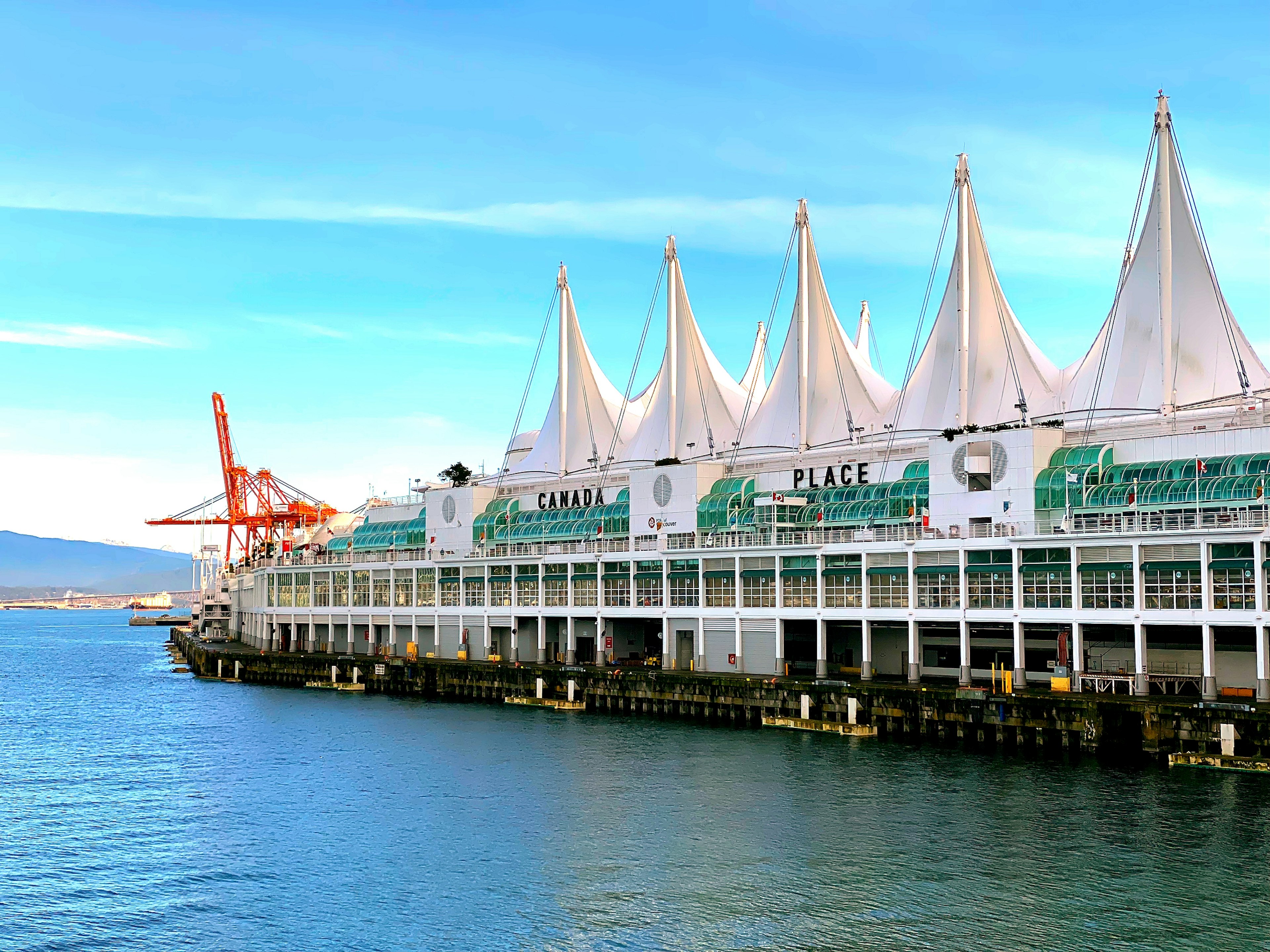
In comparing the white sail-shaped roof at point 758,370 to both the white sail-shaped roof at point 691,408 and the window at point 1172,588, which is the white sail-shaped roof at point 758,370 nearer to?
the white sail-shaped roof at point 691,408

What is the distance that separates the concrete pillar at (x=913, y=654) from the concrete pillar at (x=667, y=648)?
57.2 ft

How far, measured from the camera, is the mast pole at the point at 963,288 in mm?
81438

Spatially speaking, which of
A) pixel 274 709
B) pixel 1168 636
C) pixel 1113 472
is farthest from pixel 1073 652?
pixel 274 709

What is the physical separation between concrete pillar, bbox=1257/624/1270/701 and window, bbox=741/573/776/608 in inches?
1090

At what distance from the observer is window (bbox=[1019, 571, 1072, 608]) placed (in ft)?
209

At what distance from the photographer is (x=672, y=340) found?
324 feet

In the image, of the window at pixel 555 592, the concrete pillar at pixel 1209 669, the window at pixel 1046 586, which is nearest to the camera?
the concrete pillar at pixel 1209 669

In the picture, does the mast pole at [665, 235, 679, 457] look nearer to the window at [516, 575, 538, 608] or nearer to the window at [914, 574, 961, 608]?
the window at [516, 575, 538, 608]

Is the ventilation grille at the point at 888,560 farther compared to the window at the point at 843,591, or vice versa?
the window at the point at 843,591

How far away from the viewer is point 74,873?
40406 millimetres

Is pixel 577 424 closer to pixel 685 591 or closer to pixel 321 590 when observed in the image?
pixel 321 590

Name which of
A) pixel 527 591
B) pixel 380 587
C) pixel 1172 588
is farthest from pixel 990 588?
pixel 380 587

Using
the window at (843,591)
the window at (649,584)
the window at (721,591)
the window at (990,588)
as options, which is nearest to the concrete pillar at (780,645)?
the window at (843,591)

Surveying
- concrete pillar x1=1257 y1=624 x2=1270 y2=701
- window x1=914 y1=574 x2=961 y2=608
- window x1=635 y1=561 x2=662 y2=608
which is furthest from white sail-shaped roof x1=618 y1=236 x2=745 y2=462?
concrete pillar x1=1257 y1=624 x2=1270 y2=701
